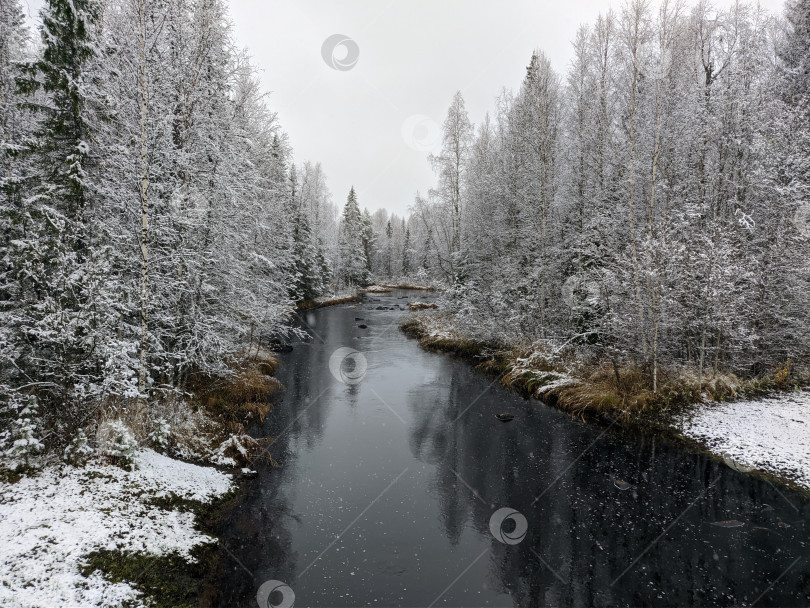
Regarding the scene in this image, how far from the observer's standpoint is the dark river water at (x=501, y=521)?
5.99 m

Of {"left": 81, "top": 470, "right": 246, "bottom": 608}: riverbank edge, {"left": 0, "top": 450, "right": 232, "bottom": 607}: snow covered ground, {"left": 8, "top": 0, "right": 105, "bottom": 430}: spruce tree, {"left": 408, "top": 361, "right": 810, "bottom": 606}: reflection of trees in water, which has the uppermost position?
{"left": 8, "top": 0, "right": 105, "bottom": 430}: spruce tree

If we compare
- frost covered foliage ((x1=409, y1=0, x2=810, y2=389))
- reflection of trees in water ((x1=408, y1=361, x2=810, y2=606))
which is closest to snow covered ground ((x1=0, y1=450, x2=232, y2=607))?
reflection of trees in water ((x1=408, y1=361, x2=810, y2=606))

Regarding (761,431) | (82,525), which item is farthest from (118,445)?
Answer: (761,431)

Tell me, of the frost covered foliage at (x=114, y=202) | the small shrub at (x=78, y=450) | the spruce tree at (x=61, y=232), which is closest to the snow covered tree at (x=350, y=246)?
the frost covered foliage at (x=114, y=202)

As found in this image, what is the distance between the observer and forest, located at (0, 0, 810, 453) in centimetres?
794

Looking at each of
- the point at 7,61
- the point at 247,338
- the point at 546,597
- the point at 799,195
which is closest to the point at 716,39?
the point at 799,195

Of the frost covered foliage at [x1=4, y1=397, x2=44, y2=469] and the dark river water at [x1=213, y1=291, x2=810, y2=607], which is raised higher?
the frost covered foliage at [x1=4, y1=397, x2=44, y2=469]

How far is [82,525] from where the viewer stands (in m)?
5.47

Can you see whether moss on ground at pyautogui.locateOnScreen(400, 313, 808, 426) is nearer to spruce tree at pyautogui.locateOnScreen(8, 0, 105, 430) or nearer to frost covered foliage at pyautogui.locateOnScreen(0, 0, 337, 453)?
frost covered foliage at pyautogui.locateOnScreen(0, 0, 337, 453)

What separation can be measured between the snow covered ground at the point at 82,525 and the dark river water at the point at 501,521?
111 centimetres

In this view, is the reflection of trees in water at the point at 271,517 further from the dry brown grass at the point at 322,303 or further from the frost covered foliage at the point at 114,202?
the dry brown grass at the point at 322,303

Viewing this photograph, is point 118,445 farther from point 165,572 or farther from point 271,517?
point 271,517

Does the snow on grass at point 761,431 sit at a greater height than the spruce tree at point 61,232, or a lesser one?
lesser

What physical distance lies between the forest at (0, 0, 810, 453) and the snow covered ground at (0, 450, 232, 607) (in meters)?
0.93
